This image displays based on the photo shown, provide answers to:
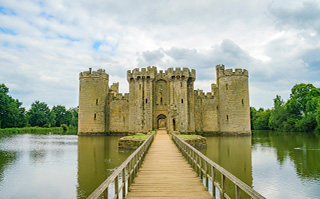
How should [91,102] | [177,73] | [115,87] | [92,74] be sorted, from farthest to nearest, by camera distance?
1. [115,87]
2. [92,74]
3. [91,102]
4. [177,73]

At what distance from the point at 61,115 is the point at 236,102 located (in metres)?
59.8

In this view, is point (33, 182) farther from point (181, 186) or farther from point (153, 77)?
point (153, 77)

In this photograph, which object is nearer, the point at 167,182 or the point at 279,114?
the point at 167,182

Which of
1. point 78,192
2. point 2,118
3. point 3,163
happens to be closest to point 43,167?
point 3,163

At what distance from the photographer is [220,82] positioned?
3450 centimetres

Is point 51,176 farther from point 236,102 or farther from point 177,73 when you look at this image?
point 236,102

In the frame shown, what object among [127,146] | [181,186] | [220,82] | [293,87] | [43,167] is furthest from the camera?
[293,87]

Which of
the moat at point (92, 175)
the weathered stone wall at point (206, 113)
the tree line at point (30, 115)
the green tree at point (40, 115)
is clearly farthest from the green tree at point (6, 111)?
the moat at point (92, 175)

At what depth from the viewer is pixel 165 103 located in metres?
35.1

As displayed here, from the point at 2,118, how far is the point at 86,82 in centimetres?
2102

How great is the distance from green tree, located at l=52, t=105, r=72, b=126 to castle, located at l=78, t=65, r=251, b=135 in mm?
44936

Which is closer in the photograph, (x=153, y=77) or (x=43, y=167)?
(x=43, y=167)

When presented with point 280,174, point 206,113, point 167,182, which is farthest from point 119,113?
point 167,182

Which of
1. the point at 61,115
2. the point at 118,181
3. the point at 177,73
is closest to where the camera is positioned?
the point at 118,181
